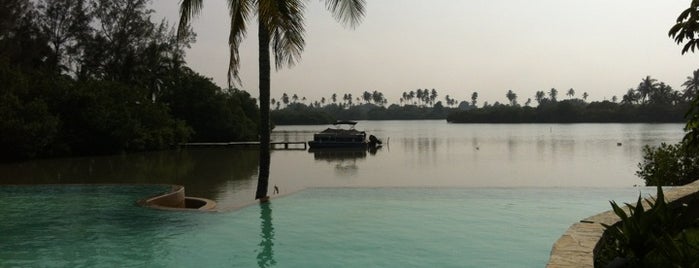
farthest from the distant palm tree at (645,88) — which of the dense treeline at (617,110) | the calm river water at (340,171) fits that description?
the calm river water at (340,171)

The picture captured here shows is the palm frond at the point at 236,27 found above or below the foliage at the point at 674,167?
above

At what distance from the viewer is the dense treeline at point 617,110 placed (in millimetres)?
110562

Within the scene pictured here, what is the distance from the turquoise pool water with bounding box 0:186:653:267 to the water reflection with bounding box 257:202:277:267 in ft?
0.05

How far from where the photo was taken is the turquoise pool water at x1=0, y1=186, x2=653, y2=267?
273 inches

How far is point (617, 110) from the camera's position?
385 feet

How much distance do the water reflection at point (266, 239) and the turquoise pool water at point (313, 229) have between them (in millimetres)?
15

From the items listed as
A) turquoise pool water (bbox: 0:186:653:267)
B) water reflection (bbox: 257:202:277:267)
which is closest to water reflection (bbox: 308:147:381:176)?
turquoise pool water (bbox: 0:186:653:267)

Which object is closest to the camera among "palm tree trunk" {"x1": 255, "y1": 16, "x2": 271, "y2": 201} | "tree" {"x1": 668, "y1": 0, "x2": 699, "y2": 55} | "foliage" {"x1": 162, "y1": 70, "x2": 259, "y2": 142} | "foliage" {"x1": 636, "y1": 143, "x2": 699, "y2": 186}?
"tree" {"x1": 668, "y1": 0, "x2": 699, "y2": 55}

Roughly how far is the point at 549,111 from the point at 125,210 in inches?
4872

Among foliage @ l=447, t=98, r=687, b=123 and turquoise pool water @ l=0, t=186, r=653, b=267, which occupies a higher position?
foliage @ l=447, t=98, r=687, b=123

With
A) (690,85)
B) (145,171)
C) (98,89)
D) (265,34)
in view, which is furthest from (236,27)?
(690,85)

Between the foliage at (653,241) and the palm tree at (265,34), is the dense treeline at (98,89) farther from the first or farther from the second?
the foliage at (653,241)

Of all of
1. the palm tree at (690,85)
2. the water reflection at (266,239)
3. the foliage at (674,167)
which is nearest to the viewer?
the water reflection at (266,239)

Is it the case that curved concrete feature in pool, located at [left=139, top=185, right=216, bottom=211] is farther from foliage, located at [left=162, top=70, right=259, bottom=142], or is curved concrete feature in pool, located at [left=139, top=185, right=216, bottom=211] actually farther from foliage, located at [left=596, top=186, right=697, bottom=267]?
foliage, located at [left=162, top=70, right=259, bottom=142]
